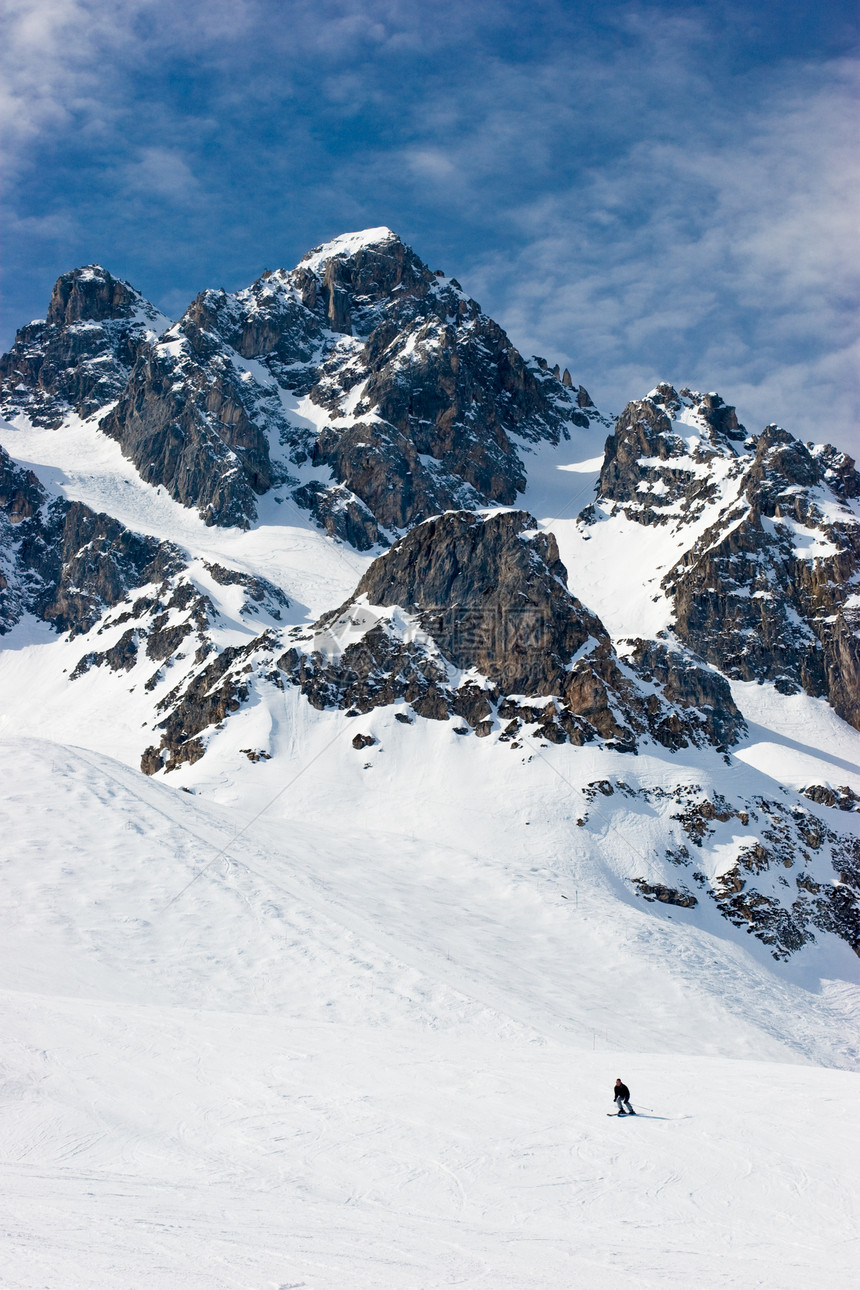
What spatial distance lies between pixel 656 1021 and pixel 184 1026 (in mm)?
24969

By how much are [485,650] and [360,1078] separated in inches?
2251

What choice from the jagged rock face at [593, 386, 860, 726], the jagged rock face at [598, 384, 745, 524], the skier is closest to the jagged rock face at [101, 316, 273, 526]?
the jagged rock face at [598, 384, 745, 524]

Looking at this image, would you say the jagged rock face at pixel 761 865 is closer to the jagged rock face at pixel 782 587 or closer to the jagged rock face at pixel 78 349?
the jagged rock face at pixel 782 587

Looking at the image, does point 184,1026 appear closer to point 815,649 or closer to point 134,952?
point 134,952

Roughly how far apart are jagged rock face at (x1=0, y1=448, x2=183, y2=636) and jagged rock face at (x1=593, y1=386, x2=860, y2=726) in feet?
230

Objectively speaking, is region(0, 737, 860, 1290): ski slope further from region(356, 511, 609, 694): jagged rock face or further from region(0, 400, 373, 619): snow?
region(0, 400, 373, 619): snow

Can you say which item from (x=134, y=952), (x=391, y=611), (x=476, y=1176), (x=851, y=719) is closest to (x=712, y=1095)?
(x=476, y=1176)

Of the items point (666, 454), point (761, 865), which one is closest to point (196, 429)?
point (666, 454)

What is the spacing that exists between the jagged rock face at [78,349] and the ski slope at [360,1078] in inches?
5701

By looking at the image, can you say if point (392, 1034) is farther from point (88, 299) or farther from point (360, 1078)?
point (88, 299)

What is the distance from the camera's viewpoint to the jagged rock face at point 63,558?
121 m

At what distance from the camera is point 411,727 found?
69.4m

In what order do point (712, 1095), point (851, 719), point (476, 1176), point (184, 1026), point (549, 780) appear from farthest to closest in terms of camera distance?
point (851, 719), point (549, 780), point (184, 1026), point (712, 1095), point (476, 1176)

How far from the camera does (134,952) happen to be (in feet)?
99.2
